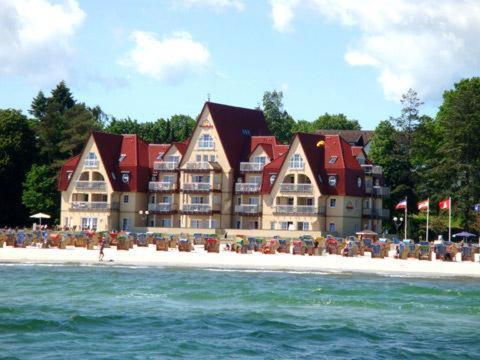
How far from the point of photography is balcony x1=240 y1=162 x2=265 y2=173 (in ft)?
273

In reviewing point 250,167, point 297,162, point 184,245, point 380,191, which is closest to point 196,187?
point 250,167

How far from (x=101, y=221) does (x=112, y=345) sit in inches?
2078

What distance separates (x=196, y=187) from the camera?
275 feet

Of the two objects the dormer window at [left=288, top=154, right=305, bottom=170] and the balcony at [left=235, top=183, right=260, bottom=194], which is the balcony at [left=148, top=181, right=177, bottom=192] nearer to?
the balcony at [left=235, top=183, right=260, bottom=194]

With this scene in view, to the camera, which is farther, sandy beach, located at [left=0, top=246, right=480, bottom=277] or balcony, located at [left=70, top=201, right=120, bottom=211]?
balcony, located at [left=70, top=201, right=120, bottom=211]

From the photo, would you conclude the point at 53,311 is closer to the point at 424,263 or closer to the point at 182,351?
the point at 182,351

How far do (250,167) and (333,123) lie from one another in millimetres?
48547

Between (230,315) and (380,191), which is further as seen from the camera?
(380,191)

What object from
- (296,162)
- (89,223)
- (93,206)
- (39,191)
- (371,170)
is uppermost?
(296,162)

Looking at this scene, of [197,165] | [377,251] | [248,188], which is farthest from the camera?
[197,165]

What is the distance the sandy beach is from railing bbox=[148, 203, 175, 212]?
21246 mm

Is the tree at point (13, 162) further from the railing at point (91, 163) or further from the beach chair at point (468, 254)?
the beach chair at point (468, 254)

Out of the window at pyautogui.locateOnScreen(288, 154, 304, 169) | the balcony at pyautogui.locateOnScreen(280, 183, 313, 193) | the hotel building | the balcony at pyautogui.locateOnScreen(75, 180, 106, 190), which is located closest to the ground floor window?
the hotel building

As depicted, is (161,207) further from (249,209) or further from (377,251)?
(377,251)
